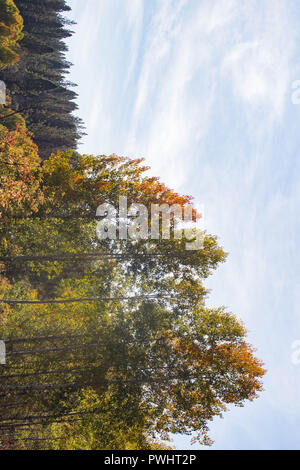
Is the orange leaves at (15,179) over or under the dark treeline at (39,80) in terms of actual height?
under

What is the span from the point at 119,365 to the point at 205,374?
504 cm

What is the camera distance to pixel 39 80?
39344 millimetres

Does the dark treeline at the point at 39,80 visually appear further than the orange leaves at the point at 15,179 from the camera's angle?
Yes

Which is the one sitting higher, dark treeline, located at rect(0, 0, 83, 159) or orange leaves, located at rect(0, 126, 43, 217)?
dark treeline, located at rect(0, 0, 83, 159)

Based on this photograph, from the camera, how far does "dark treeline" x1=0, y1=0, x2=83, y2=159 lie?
3753cm

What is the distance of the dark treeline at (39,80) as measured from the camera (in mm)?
37531

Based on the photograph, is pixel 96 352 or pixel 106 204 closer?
pixel 96 352

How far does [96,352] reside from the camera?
58.0ft

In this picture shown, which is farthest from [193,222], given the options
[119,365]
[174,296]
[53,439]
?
[53,439]

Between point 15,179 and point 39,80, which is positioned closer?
point 15,179

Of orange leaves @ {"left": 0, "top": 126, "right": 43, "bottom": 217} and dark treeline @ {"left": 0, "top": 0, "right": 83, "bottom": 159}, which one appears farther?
dark treeline @ {"left": 0, "top": 0, "right": 83, "bottom": 159}

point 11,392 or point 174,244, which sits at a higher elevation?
point 174,244
